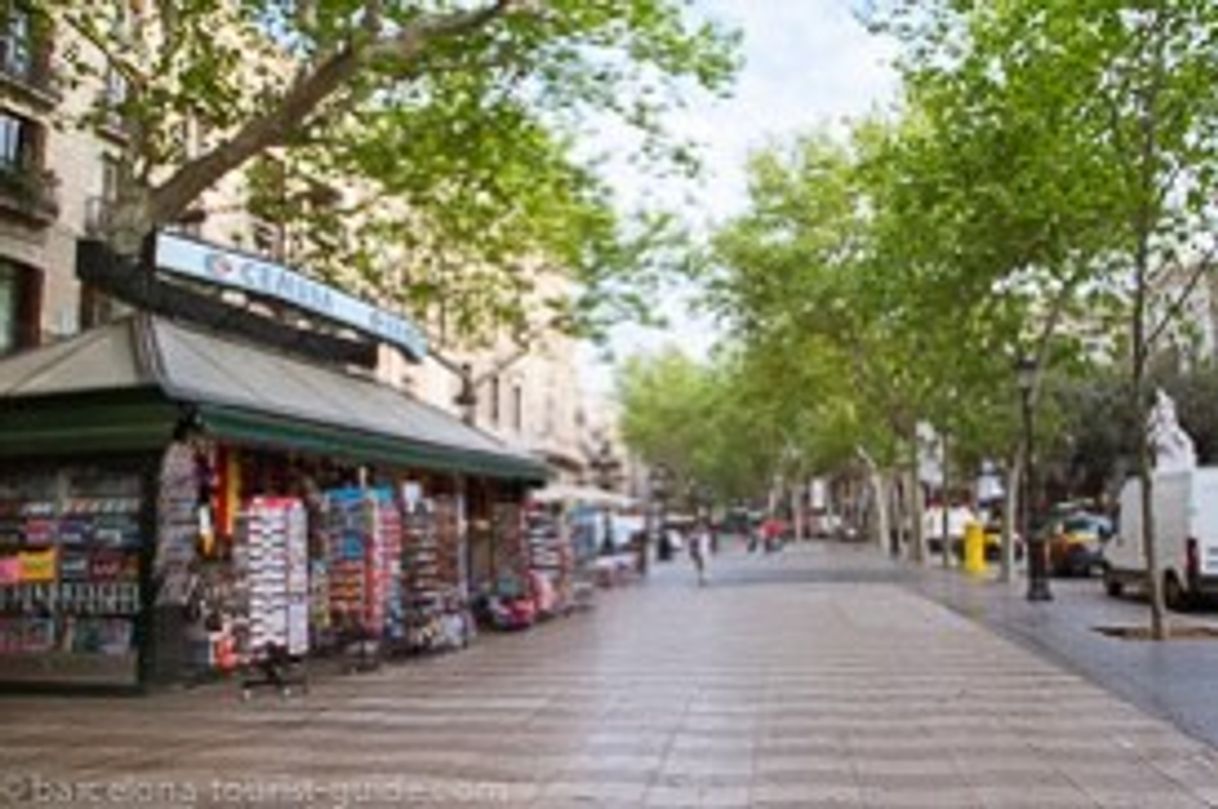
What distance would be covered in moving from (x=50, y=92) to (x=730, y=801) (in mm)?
24791

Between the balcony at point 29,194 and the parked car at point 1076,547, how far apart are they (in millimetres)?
24125

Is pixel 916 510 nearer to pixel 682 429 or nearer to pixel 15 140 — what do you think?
pixel 15 140

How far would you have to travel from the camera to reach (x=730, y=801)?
8.27 metres

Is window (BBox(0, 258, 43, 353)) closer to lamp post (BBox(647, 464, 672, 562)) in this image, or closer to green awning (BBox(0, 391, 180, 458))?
green awning (BBox(0, 391, 180, 458))

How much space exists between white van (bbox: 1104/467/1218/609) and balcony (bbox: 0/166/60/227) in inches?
824

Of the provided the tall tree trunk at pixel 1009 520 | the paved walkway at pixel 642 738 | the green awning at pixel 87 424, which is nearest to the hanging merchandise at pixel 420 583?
the paved walkway at pixel 642 738

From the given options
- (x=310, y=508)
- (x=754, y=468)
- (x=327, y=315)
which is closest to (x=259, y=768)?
(x=310, y=508)

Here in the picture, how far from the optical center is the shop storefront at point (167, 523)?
13.7 metres

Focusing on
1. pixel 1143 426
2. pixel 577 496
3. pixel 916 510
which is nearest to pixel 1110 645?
pixel 1143 426

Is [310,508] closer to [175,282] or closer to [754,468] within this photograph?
[175,282]

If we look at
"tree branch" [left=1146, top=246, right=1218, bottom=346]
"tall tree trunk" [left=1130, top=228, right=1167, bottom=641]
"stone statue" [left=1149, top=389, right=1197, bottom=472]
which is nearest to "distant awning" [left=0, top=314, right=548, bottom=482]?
"tall tree trunk" [left=1130, top=228, right=1167, bottom=641]

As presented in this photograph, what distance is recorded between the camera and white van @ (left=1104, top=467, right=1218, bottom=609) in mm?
22938

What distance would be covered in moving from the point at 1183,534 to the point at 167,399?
16706 millimetres

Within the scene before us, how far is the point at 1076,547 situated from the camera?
36.8m
